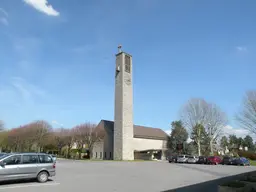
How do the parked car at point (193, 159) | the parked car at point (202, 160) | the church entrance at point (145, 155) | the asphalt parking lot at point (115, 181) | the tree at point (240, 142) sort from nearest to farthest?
the asphalt parking lot at point (115, 181) → the parked car at point (202, 160) → the parked car at point (193, 159) → the church entrance at point (145, 155) → the tree at point (240, 142)

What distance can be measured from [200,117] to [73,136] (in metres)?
29.0

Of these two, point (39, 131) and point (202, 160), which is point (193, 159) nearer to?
point (202, 160)

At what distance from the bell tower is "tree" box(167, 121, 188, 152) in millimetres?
19339

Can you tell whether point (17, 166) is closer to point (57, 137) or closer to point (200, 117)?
point (200, 117)

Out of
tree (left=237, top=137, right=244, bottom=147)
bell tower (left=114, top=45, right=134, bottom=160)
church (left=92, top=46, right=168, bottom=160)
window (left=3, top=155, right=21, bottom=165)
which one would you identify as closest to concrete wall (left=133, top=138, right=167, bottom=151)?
church (left=92, top=46, right=168, bottom=160)

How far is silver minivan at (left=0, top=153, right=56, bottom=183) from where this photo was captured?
12102 millimetres

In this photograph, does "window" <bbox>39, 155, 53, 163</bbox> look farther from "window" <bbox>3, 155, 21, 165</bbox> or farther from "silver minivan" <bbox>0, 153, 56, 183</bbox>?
"window" <bbox>3, 155, 21, 165</bbox>

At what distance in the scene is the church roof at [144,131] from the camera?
61.9m

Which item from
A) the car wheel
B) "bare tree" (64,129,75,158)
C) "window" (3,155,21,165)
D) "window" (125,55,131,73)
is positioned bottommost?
the car wheel

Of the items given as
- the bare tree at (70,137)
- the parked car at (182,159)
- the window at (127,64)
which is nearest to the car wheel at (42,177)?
the parked car at (182,159)

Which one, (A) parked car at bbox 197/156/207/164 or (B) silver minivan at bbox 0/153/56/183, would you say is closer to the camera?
(B) silver minivan at bbox 0/153/56/183

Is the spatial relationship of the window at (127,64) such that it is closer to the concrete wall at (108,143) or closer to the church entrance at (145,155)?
the concrete wall at (108,143)

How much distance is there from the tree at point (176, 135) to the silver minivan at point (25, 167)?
56.6 m

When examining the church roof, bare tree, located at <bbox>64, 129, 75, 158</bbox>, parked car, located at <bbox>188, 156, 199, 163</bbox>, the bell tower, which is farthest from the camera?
the church roof
